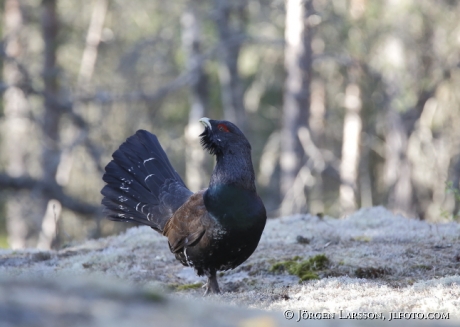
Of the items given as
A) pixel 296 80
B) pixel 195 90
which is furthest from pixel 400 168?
pixel 195 90

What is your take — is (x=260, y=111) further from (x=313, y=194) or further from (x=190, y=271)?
(x=190, y=271)

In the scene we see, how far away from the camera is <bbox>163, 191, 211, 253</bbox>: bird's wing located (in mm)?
5477

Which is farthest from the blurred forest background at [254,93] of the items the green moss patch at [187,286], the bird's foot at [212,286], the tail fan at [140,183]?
the bird's foot at [212,286]

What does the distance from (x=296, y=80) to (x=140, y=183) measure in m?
6.91

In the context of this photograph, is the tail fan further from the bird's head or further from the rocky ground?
the bird's head

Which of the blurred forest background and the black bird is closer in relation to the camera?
the black bird

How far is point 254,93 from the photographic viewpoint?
23719mm

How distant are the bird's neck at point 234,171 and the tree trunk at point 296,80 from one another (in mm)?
7977

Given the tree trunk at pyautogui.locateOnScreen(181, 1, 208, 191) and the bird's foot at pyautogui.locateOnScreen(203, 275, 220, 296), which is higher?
the tree trunk at pyautogui.locateOnScreen(181, 1, 208, 191)

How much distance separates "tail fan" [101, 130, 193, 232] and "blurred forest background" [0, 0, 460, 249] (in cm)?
347

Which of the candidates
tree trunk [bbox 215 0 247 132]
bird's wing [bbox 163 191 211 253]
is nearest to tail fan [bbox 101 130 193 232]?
bird's wing [bbox 163 191 211 253]

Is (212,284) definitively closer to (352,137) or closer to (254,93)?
(352,137)

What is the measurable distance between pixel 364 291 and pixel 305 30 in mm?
9168

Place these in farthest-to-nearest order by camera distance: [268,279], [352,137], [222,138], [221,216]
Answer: [352,137]
[268,279]
[222,138]
[221,216]
